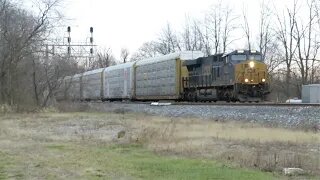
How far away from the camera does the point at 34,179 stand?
24.7ft

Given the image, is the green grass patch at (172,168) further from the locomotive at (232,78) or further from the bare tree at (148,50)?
the bare tree at (148,50)

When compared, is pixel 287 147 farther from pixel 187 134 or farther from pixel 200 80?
pixel 200 80

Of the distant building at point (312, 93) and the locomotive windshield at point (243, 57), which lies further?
the distant building at point (312, 93)

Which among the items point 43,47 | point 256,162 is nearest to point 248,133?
point 256,162

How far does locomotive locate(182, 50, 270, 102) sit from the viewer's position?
89.4 feet

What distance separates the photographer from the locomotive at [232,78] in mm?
27234

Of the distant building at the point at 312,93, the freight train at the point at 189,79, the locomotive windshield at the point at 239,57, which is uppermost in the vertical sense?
the locomotive windshield at the point at 239,57

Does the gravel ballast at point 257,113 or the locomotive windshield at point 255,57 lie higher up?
the locomotive windshield at point 255,57

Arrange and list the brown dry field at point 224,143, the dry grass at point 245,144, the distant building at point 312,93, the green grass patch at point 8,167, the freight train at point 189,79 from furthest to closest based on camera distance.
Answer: the distant building at point 312,93, the freight train at point 189,79, the brown dry field at point 224,143, the dry grass at point 245,144, the green grass patch at point 8,167

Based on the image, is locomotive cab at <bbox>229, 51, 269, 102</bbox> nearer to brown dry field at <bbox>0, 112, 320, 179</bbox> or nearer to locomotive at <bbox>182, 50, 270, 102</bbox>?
locomotive at <bbox>182, 50, 270, 102</bbox>

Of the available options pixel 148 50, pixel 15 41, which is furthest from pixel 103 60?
pixel 15 41

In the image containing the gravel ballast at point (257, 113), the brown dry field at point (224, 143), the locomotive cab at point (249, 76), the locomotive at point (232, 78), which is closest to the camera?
the brown dry field at point (224, 143)

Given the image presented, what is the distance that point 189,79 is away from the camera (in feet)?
105

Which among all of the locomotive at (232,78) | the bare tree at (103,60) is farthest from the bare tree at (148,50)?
the locomotive at (232,78)
